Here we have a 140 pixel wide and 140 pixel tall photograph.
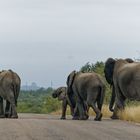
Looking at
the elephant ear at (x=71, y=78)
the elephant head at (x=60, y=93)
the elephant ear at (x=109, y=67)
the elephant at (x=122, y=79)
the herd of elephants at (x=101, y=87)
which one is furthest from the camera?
the elephant head at (x=60, y=93)

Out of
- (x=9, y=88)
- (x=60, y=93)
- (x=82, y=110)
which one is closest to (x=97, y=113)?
(x=82, y=110)

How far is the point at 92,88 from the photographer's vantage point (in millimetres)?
25281

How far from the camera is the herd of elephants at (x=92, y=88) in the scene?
2523cm

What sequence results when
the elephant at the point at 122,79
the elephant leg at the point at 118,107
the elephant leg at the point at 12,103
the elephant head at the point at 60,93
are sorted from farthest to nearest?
the elephant head at the point at 60,93, the elephant leg at the point at 12,103, the elephant leg at the point at 118,107, the elephant at the point at 122,79

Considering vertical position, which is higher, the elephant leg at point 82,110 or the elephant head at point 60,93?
the elephant head at point 60,93

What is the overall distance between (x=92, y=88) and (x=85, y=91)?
0.85 metres

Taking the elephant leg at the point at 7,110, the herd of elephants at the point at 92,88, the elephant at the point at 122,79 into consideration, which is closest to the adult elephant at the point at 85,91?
the herd of elephants at the point at 92,88

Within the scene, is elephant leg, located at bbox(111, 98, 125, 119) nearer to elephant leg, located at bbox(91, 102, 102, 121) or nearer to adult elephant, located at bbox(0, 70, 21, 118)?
elephant leg, located at bbox(91, 102, 102, 121)

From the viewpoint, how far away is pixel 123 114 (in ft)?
81.8

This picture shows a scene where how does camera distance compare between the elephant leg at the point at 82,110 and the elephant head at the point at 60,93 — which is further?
the elephant head at the point at 60,93

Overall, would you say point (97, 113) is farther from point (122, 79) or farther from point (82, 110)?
point (122, 79)

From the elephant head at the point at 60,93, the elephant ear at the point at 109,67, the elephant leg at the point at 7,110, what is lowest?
the elephant leg at the point at 7,110

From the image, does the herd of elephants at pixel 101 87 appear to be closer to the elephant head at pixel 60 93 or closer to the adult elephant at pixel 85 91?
the adult elephant at pixel 85 91

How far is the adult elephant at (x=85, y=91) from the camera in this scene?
25.2 m
